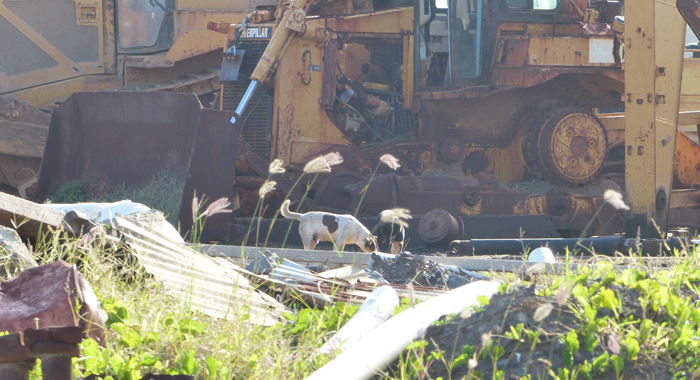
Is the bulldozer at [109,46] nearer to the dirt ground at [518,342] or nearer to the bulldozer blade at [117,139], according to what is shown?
the bulldozer blade at [117,139]

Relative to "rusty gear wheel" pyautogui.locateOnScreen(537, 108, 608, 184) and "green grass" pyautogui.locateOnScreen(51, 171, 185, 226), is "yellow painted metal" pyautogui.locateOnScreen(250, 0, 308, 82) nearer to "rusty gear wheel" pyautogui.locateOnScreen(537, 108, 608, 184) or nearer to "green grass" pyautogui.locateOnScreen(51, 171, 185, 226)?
"green grass" pyautogui.locateOnScreen(51, 171, 185, 226)

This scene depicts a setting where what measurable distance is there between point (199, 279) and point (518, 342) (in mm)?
1477

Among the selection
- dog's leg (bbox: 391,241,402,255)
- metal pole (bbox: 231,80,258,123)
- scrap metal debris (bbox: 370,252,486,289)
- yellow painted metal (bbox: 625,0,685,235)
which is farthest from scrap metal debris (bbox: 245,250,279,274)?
yellow painted metal (bbox: 625,0,685,235)

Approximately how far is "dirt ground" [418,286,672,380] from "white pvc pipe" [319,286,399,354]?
0.23 meters

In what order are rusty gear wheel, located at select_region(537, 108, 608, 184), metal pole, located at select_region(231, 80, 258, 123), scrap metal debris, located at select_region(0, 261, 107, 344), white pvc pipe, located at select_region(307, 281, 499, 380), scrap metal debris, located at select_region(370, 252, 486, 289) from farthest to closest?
rusty gear wheel, located at select_region(537, 108, 608, 184) → metal pole, located at select_region(231, 80, 258, 123) → scrap metal debris, located at select_region(370, 252, 486, 289) → scrap metal debris, located at select_region(0, 261, 107, 344) → white pvc pipe, located at select_region(307, 281, 499, 380)

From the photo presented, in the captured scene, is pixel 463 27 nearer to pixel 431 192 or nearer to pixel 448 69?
pixel 448 69

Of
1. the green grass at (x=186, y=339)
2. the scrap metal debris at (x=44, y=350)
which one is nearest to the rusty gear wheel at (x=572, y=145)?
the green grass at (x=186, y=339)

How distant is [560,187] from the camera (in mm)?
7832

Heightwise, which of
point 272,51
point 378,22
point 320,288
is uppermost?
point 378,22

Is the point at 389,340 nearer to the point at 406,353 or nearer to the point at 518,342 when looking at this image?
the point at 406,353

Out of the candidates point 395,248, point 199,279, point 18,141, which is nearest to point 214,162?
point 395,248

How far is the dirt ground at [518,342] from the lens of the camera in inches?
92.4

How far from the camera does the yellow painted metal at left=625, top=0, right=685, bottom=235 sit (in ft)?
20.5

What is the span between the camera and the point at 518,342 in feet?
7.94
